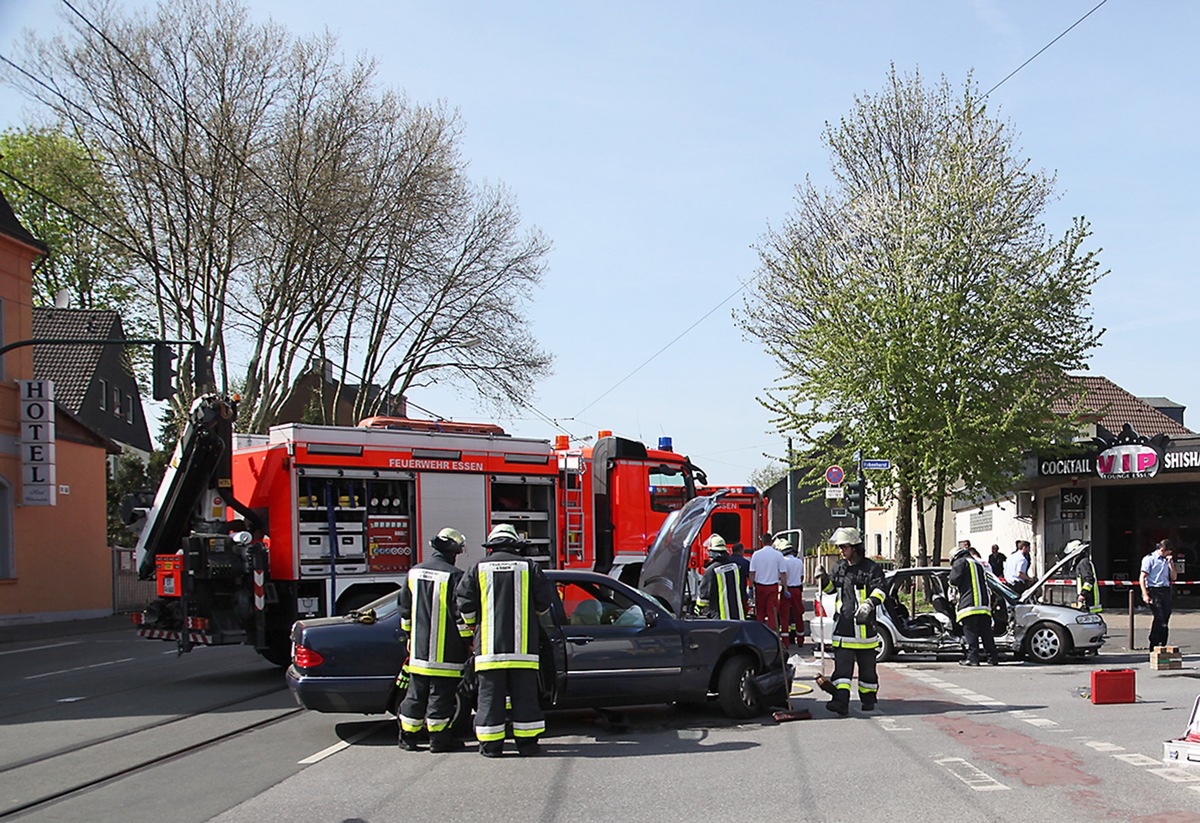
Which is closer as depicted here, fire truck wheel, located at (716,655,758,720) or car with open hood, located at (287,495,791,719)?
car with open hood, located at (287,495,791,719)

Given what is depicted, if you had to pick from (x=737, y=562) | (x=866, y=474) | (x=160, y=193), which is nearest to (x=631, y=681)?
(x=737, y=562)

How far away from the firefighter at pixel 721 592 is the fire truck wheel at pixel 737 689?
9.98ft

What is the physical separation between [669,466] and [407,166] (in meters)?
15.5

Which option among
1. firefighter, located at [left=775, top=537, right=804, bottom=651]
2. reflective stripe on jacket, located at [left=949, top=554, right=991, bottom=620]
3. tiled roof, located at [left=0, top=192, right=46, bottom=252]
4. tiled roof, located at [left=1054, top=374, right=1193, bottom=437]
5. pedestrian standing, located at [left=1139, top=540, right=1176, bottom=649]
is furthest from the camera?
tiled roof, located at [left=1054, top=374, right=1193, bottom=437]

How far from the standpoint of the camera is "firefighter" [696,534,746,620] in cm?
1353

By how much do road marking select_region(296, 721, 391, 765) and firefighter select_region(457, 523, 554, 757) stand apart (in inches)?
45.4

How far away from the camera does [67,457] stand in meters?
29.8

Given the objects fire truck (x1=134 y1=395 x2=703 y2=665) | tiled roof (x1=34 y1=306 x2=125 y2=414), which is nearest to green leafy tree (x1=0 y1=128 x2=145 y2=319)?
tiled roof (x1=34 y1=306 x2=125 y2=414)

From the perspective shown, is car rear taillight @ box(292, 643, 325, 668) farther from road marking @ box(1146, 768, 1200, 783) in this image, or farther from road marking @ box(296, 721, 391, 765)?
road marking @ box(1146, 768, 1200, 783)

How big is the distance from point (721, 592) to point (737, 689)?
3.30 meters

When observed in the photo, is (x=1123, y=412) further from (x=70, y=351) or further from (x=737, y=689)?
(x=70, y=351)

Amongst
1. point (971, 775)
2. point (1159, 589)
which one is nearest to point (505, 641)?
point (971, 775)

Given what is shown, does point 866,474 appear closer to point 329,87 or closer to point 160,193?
point 329,87

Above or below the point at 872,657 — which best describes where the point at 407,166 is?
above
